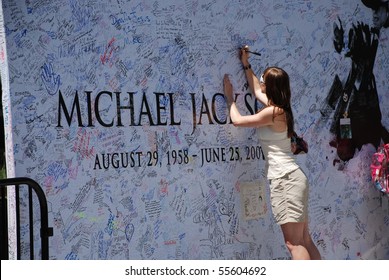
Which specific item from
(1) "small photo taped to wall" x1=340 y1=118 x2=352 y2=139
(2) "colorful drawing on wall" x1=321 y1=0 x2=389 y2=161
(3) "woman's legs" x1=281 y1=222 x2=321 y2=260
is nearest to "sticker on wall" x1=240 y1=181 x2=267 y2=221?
(3) "woman's legs" x1=281 y1=222 x2=321 y2=260

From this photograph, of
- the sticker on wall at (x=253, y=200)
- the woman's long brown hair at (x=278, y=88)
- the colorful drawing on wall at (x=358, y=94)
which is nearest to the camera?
the woman's long brown hair at (x=278, y=88)

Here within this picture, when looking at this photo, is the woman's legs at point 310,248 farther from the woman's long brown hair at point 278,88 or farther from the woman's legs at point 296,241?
the woman's long brown hair at point 278,88

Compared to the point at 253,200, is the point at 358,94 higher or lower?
higher

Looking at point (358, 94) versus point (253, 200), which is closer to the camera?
point (253, 200)

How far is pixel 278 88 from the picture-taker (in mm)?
5801

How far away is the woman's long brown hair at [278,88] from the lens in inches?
228

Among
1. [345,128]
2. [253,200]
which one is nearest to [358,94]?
[345,128]

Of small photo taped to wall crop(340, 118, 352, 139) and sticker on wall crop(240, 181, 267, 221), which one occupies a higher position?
small photo taped to wall crop(340, 118, 352, 139)

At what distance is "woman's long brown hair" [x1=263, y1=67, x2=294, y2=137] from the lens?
5781mm

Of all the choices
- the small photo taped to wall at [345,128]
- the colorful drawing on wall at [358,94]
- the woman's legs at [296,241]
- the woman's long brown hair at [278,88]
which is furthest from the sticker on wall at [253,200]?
the small photo taped to wall at [345,128]

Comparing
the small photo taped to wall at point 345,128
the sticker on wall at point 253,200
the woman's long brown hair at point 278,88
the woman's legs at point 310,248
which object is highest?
the woman's long brown hair at point 278,88

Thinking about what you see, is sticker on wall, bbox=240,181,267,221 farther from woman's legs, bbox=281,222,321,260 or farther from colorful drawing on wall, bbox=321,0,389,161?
colorful drawing on wall, bbox=321,0,389,161

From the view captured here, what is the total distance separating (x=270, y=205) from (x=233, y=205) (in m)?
0.38

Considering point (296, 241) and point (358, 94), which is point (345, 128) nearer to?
point (358, 94)
